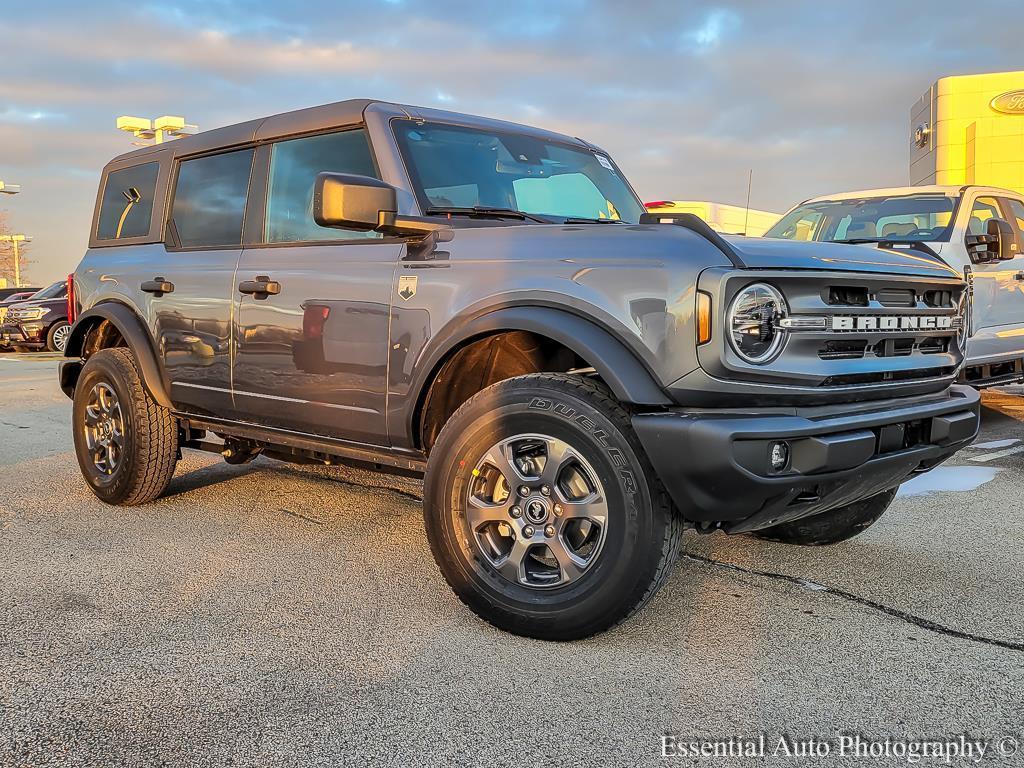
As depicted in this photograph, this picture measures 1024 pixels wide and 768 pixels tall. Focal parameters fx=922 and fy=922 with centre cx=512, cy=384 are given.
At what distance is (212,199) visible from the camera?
15.5 feet

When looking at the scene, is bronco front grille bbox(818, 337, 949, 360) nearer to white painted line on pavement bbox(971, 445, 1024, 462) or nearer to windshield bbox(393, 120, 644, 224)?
windshield bbox(393, 120, 644, 224)

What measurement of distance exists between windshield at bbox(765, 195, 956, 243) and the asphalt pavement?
3422mm

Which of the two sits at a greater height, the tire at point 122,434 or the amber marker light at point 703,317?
the amber marker light at point 703,317

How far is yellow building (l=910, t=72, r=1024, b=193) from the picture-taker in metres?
28.1

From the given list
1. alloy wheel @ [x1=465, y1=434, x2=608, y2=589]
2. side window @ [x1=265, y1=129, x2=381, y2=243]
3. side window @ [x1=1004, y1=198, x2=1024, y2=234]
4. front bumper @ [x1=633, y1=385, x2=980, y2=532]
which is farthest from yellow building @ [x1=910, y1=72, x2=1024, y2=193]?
alloy wheel @ [x1=465, y1=434, x2=608, y2=589]

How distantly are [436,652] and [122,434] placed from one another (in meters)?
2.74

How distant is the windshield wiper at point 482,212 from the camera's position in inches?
145

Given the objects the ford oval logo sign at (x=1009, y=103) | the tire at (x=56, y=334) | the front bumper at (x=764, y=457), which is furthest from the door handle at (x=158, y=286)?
the ford oval logo sign at (x=1009, y=103)

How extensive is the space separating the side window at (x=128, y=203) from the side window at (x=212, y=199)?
0.92ft

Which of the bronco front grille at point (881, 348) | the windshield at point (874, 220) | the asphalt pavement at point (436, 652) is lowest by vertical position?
the asphalt pavement at point (436, 652)

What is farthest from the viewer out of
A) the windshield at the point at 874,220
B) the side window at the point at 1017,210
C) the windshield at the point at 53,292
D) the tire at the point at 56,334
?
the windshield at the point at 53,292

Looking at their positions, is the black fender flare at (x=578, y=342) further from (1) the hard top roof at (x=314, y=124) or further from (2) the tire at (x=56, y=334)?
(2) the tire at (x=56, y=334)

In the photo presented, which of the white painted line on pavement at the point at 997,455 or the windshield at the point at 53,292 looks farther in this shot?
the windshield at the point at 53,292

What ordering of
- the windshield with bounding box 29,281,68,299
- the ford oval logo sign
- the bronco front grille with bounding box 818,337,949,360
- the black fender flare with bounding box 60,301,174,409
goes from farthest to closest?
1. the ford oval logo sign
2. the windshield with bounding box 29,281,68,299
3. the black fender flare with bounding box 60,301,174,409
4. the bronco front grille with bounding box 818,337,949,360
